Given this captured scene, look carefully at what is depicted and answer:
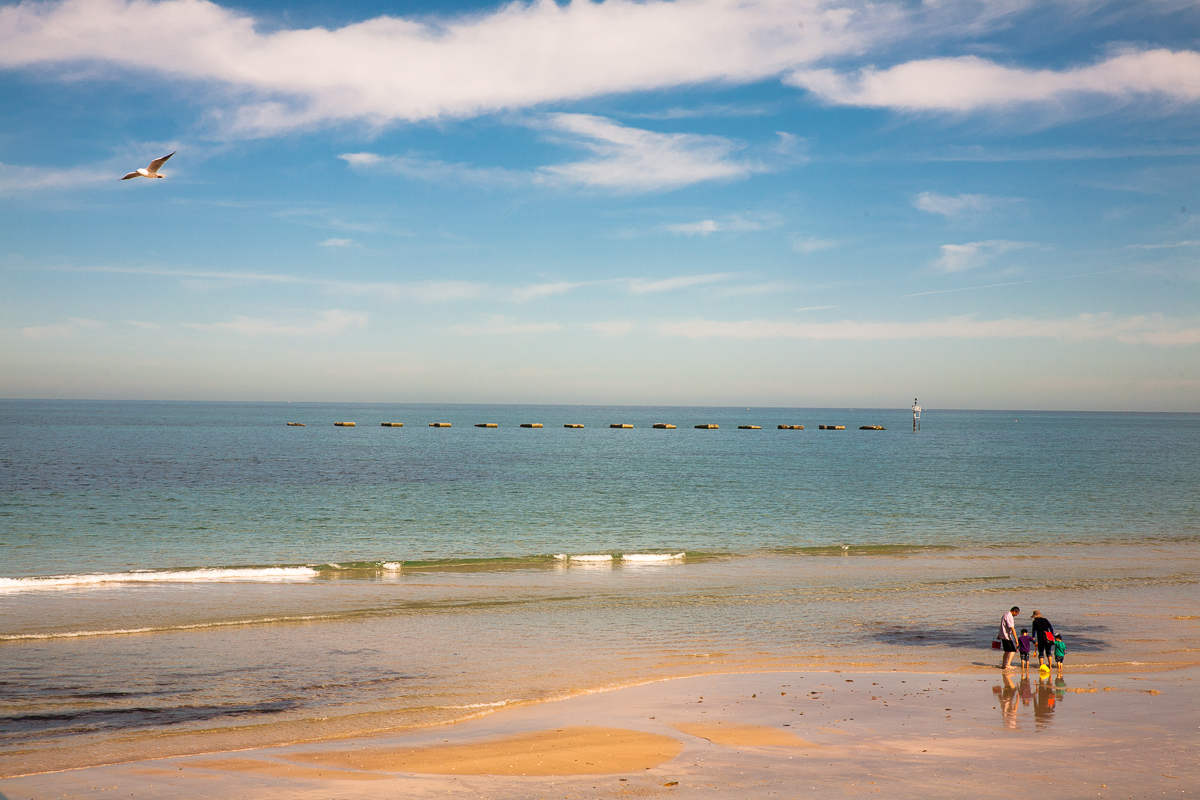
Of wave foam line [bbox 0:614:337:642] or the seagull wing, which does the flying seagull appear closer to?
the seagull wing

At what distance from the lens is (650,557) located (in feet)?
111

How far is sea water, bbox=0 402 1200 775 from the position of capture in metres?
15.6

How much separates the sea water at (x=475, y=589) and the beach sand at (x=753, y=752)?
1309 millimetres

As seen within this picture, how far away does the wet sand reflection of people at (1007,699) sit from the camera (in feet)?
46.0

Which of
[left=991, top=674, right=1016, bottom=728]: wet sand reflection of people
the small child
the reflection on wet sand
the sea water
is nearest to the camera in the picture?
[left=991, top=674, right=1016, bottom=728]: wet sand reflection of people

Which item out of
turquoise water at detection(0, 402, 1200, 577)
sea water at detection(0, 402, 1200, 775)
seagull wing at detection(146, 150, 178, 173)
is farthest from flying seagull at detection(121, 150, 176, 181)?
turquoise water at detection(0, 402, 1200, 577)

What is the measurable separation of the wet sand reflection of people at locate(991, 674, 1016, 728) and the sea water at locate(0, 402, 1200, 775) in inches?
63.9

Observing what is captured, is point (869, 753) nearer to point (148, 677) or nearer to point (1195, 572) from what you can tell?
point (148, 677)

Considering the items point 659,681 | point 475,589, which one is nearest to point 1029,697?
point 659,681

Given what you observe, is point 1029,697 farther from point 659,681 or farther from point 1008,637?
point 659,681

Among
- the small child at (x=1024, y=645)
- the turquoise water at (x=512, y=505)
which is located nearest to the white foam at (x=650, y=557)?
the turquoise water at (x=512, y=505)

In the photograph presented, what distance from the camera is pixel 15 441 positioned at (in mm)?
104688

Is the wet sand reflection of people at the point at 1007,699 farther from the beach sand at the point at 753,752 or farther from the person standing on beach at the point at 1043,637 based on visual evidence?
the person standing on beach at the point at 1043,637

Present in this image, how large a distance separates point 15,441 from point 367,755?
389 feet
